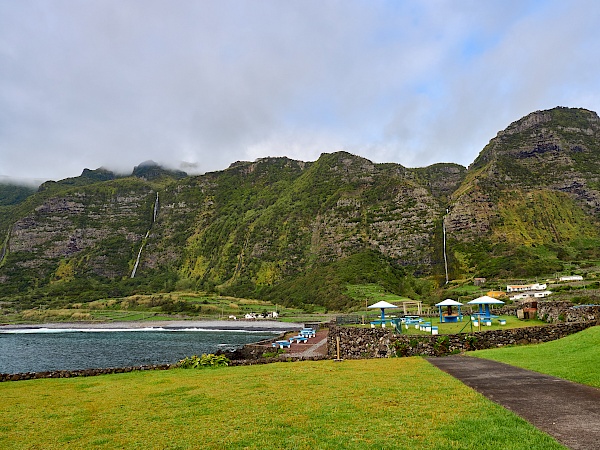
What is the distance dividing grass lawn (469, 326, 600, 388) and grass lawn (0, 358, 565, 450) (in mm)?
3574

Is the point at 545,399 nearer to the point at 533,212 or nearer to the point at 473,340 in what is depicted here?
the point at 473,340

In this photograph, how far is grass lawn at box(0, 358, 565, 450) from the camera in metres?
8.18

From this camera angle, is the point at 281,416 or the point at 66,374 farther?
the point at 66,374

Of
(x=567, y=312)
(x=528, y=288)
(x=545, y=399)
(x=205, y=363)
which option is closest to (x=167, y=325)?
(x=528, y=288)

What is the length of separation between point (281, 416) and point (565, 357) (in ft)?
40.2

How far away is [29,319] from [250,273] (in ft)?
293

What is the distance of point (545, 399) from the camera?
A: 10617mm

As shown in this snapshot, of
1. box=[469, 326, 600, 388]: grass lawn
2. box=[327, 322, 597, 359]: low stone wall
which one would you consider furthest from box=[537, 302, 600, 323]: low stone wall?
box=[469, 326, 600, 388]: grass lawn

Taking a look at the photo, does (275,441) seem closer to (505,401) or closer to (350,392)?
(350,392)

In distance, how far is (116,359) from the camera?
164 ft

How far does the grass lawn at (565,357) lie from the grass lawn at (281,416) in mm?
3574

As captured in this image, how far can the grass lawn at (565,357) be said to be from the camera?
12906mm

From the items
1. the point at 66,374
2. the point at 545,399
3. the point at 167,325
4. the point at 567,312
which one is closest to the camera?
the point at 545,399

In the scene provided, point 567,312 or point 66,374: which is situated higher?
point 567,312
